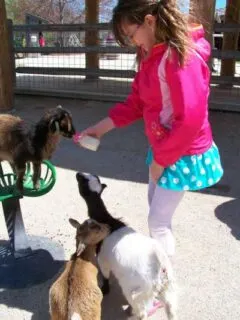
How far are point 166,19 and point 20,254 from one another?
189cm

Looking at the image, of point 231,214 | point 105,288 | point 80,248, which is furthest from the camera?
point 231,214

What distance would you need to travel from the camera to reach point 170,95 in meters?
2.07

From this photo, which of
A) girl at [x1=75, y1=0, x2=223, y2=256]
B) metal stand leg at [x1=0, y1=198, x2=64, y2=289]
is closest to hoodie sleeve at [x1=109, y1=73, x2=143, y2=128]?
girl at [x1=75, y1=0, x2=223, y2=256]

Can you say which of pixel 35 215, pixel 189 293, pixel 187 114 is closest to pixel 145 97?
pixel 187 114

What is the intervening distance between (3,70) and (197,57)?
17.5 feet

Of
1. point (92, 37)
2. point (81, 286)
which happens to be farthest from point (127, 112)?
point (92, 37)

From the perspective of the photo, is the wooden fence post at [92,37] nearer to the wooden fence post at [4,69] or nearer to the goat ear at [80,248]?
the wooden fence post at [4,69]

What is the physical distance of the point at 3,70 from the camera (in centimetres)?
685

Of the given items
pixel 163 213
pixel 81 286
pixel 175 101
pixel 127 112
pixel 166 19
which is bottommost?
pixel 81 286

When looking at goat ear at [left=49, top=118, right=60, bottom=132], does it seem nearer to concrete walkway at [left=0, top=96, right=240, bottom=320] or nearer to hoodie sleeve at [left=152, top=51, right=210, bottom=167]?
concrete walkway at [left=0, top=96, right=240, bottom=320]

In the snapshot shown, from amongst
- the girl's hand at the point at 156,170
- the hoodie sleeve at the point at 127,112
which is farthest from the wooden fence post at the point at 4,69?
the girl's hand at the point at 156,170

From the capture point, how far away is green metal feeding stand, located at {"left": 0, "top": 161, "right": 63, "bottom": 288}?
9.53 feet

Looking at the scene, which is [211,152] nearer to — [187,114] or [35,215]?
[187,114]

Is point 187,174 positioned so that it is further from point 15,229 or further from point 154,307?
point 15,229
